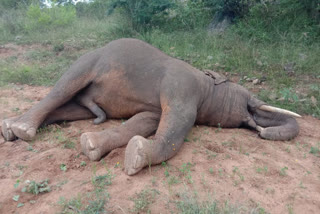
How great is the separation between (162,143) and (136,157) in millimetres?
409

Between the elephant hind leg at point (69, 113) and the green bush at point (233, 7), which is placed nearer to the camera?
the elephant hind leg at point (69, 113)

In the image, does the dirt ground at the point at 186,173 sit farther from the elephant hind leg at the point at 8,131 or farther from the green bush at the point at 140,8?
the green bush at the point at 140,8

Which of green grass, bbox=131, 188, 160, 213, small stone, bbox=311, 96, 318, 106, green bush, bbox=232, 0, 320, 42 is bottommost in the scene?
small stone, bbox=311, 96, 318, 106

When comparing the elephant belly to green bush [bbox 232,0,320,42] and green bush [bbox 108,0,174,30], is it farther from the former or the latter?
green bush [bbox 108,0,174,30]

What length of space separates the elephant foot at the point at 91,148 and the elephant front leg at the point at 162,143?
35 centimetres

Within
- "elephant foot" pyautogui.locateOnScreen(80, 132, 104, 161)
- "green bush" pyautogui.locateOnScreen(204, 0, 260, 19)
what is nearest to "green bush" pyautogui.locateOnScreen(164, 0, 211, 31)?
"green bush" pyautogui.locateOnScreen(204, 0, 260, 19)

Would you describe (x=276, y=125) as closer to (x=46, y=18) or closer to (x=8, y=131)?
(x=8, y=131)

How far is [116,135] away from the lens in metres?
3.28

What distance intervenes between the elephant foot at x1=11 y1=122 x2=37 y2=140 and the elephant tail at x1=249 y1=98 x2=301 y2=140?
2772 millimetres

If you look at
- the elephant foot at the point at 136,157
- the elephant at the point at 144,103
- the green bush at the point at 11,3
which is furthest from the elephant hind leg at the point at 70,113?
the green bush at the point at 11,3

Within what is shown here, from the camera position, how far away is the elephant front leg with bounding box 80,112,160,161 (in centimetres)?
301

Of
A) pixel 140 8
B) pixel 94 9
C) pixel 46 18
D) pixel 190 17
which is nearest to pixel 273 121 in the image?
pixel 140 8

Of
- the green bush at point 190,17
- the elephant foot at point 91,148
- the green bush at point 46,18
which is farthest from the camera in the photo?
the green bush at point 46,18

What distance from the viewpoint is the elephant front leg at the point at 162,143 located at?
108 inches
